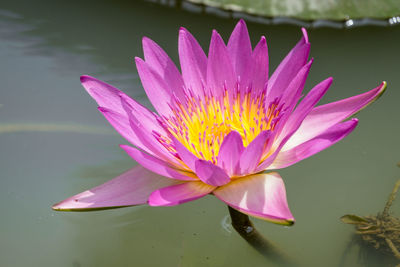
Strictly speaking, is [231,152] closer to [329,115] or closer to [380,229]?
[329,115]

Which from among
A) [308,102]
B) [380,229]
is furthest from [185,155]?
[380,229]

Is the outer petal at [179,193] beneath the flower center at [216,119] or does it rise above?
beneath

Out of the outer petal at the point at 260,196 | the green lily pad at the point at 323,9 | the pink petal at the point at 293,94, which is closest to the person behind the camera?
the outer petal at the point at 260,196

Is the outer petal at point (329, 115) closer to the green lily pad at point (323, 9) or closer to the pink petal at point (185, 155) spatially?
the pink petal at point (185, 155)

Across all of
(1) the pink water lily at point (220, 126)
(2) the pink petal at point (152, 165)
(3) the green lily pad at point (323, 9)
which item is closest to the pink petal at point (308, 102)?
(1) the pink water lily at point (220, 126)

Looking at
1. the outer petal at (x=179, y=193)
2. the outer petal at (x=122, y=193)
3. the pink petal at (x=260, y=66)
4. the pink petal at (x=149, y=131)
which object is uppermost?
the pink petal at (x=260, y=66)

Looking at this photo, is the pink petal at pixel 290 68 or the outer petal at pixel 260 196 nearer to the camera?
the outer petal at pixel 260 196
